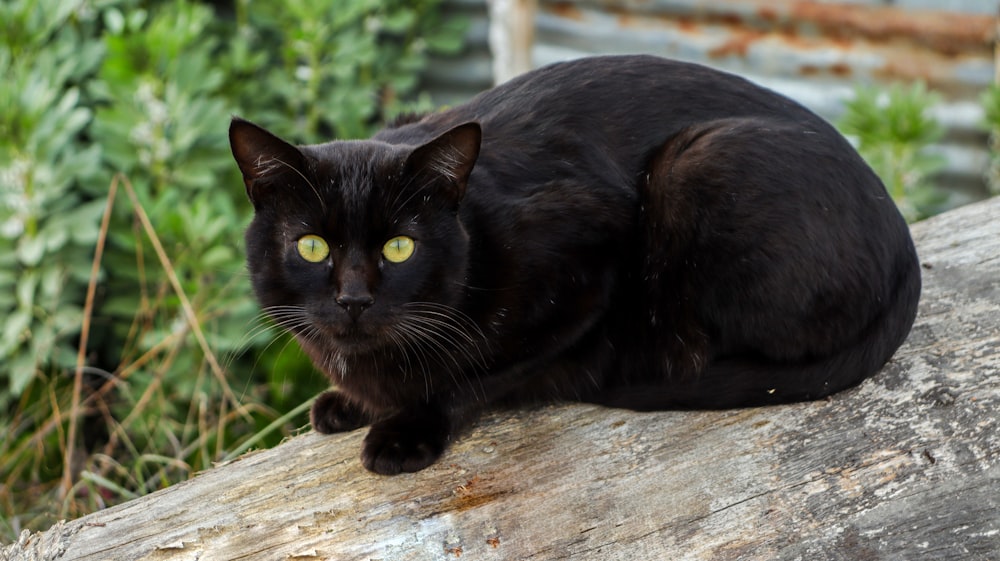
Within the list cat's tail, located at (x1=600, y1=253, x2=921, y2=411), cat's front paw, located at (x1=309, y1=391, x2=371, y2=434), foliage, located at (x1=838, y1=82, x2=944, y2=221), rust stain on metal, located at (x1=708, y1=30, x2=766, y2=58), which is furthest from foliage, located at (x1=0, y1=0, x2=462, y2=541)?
foliage, located at (x1=838, y1=82, x2=944, y2=221)

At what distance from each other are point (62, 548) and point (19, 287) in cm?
175

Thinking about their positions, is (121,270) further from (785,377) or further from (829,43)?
(829,43)

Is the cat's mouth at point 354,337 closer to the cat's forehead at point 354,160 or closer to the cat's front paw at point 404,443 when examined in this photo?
the cat's front paw at point 404,443

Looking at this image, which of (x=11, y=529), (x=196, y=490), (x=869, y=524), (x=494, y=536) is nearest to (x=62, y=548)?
(x=196, y=490)

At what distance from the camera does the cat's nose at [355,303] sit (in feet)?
6.42

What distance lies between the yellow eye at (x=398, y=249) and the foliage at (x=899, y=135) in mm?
2434

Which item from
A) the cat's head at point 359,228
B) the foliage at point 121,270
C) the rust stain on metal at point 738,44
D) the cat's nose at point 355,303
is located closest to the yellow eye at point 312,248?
the cat's head at point 359,228

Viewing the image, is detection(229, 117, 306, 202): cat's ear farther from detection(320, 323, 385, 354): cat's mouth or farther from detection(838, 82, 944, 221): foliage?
detection(838, 82, 944, 221): foliage

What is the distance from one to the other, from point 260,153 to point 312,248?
21 centimetres

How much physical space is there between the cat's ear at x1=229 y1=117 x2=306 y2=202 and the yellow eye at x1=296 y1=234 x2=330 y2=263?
129mm

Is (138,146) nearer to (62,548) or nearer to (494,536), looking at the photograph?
(62,548)

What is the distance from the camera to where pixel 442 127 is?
94.5 inches

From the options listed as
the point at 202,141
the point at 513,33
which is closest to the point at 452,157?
the point at 202,141

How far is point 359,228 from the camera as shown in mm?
2004
